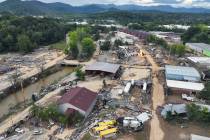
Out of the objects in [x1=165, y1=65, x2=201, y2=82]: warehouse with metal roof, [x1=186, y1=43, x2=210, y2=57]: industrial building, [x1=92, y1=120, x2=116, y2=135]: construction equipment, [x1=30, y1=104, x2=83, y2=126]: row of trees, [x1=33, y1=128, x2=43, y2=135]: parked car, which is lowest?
[x1=33, y1=128, x2=43, y2=135]: parked car

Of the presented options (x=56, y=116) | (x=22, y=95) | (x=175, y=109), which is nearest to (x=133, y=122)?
(x=175, y=109)

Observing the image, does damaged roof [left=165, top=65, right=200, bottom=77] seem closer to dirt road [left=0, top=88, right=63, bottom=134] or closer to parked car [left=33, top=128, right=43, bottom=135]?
dirt road [left=0, top=88, right=63, bottom=134]

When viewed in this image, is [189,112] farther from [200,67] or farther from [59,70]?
[59,70]

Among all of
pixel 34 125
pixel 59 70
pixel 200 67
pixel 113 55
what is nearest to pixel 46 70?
pixel 59 70

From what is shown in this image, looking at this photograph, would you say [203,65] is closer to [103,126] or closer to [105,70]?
[105,70]

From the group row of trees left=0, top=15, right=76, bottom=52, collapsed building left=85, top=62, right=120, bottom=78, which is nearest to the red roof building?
collapsed building left=85, top=62, right=120, bottom=78

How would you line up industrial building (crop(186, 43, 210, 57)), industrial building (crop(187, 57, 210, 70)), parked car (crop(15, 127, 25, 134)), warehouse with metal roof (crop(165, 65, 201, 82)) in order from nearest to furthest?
parked car (crop(15, 127, 25, 134)) < warehouse with metal roof (crop(165, 65, 201, 82)) < industrial building (crop(187, 57, 210, 70)) < industrial building (crop(186, 43, 210, 57))

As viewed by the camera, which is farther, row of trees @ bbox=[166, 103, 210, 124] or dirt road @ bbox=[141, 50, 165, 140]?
row of trees @ bbox=[166, 103, 210, 124]

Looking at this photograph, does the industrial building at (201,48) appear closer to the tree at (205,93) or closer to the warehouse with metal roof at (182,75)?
the warehouse with metal roof at (182,75)
